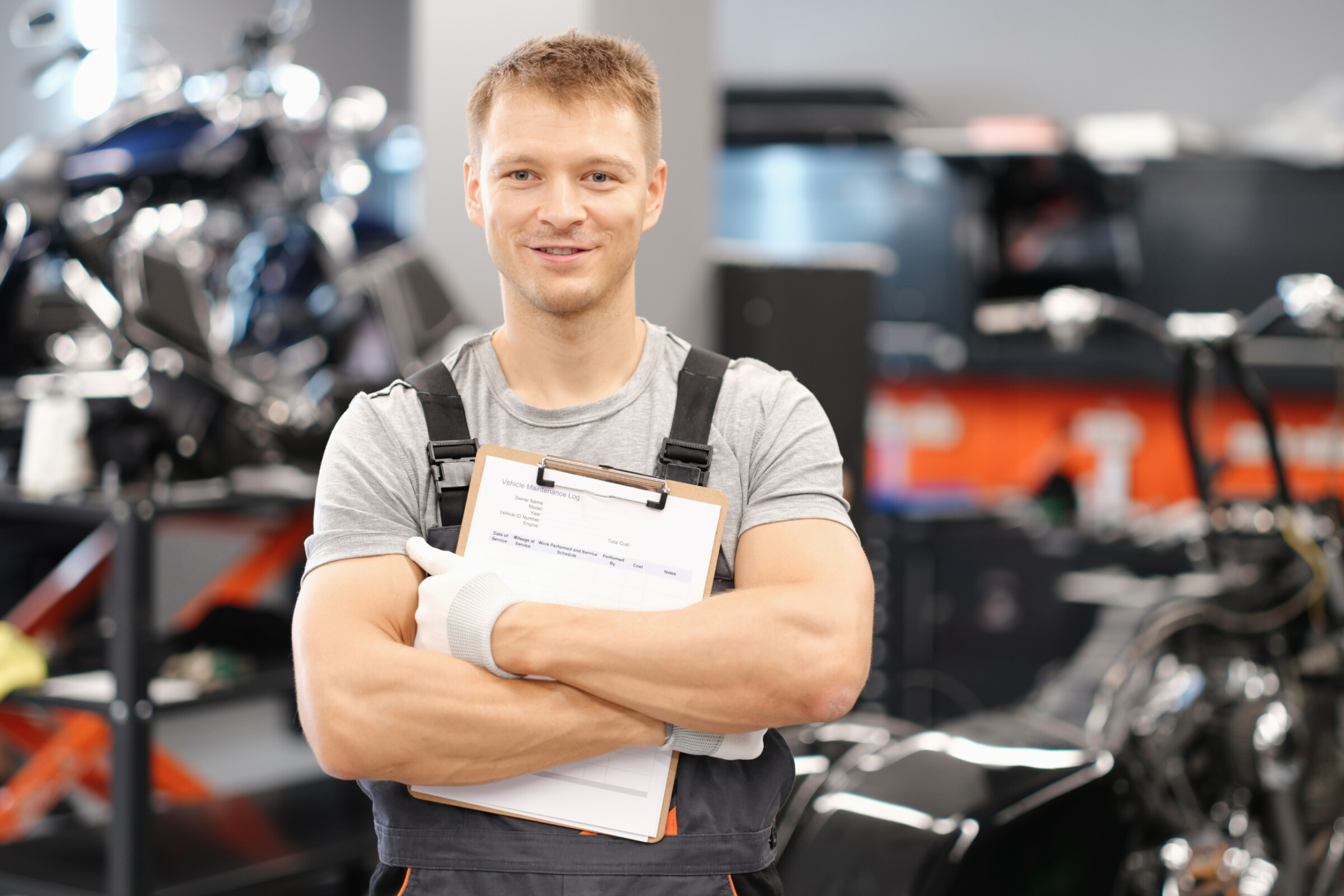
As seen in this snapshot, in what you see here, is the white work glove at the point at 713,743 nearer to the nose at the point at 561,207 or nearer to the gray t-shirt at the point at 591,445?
the gray t-shirt at the point at 591,445

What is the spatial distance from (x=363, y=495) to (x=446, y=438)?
88 millimetres

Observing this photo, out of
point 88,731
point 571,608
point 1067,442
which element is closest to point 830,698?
point 571,608

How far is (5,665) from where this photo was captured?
2.34 m

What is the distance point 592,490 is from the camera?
1048mm

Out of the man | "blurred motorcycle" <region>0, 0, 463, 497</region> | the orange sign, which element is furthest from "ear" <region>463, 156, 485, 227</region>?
the orange sign

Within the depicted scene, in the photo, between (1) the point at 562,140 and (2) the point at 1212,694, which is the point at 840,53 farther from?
(1) the point at 562,140

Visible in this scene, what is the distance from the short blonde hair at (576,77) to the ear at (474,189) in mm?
12

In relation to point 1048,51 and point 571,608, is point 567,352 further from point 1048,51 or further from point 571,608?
point 1048,51

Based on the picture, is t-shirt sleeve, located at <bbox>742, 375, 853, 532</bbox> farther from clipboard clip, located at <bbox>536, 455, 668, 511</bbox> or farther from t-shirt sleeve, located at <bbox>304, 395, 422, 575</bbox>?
t-shirt sleeve, located at <bbox>304, 395, 422, 575</bbox>

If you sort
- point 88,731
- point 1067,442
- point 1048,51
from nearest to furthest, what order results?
1. point 88,731
2. point 1067,442
3. point 1048,51

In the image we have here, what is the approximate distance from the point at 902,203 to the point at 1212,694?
10.4 feet

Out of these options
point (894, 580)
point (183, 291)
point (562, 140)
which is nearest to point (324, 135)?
point (183, 291)

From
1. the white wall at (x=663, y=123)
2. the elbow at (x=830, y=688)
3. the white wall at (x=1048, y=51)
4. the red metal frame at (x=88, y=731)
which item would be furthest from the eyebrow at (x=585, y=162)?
the white wall at (x=1048, y=51)

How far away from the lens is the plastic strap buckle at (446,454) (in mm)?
1070
